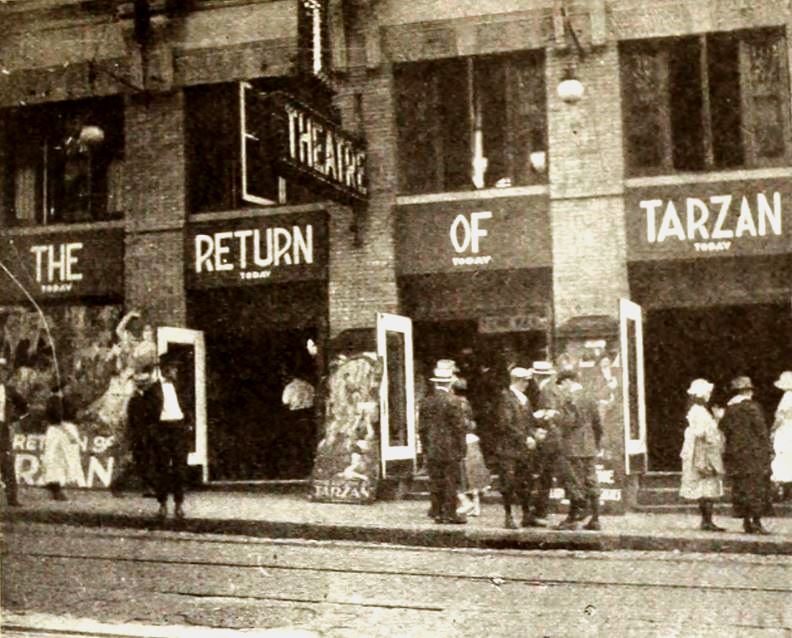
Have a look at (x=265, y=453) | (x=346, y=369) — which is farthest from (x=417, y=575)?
(x=346, y=369)

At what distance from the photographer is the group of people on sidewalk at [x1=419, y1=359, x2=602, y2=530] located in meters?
9.49

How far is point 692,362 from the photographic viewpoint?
953 cm

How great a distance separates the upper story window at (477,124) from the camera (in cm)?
1099

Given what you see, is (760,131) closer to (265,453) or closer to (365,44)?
(365,44)

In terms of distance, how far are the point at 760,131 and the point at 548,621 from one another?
4884 mm

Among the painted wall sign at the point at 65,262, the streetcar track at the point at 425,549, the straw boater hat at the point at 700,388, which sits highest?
the painted wall sign at the point at 65,262

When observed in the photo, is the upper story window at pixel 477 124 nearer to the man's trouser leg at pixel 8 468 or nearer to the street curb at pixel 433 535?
the street curb at pixel 433 535

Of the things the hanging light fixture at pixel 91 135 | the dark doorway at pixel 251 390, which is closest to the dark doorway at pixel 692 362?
the dark doorway at pixel 251 390

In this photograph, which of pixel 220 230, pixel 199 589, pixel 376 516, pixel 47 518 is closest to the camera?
pixel 199 589

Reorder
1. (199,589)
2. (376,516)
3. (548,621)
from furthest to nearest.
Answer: (376,516), (199,589), (548,621)

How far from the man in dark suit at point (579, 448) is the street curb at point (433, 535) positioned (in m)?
0.31

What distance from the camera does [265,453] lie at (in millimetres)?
9109

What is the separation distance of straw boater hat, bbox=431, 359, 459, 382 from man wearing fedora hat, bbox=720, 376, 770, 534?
249 centimetres

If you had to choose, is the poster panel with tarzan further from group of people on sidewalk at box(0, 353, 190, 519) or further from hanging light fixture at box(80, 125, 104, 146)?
hanging light fixture at box(80, 125, 104, 146)
